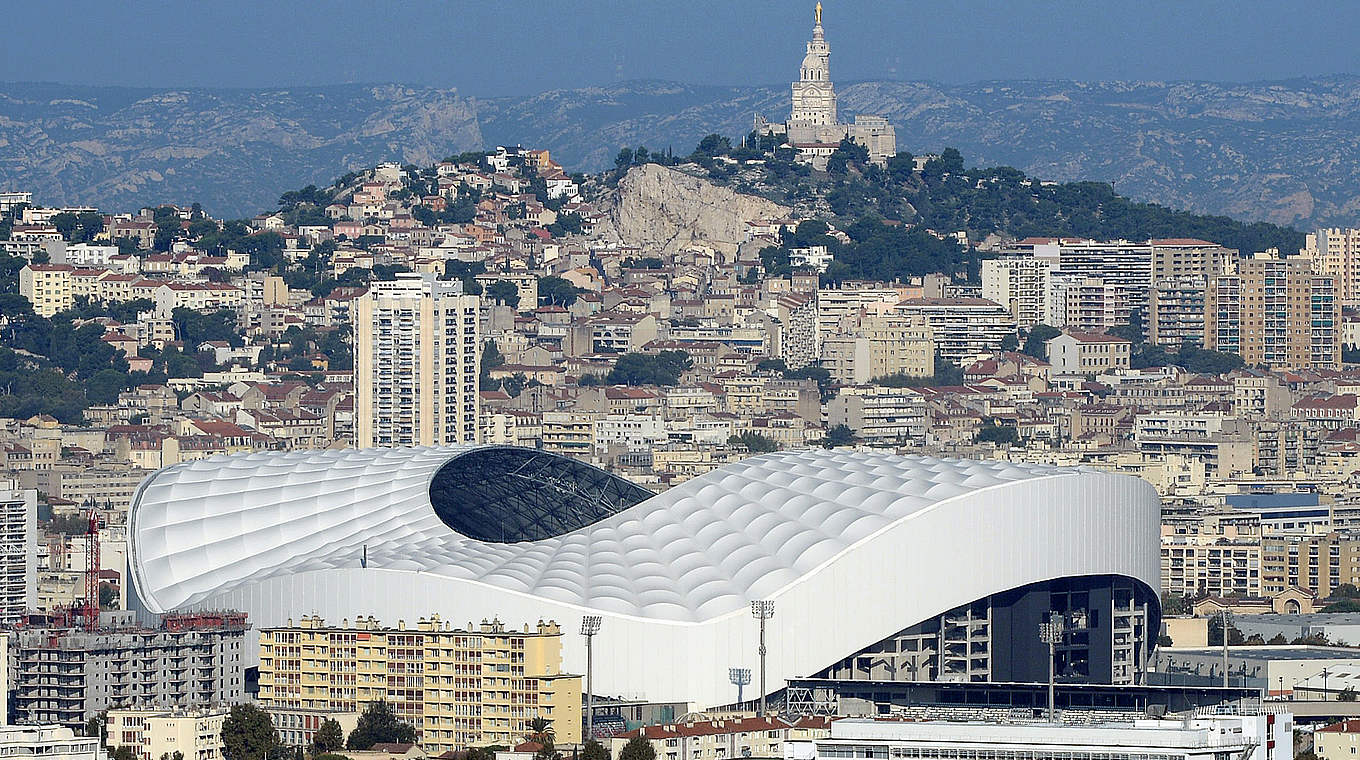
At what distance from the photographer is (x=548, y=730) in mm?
58562

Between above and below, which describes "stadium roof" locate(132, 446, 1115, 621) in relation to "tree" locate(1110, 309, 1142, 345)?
below

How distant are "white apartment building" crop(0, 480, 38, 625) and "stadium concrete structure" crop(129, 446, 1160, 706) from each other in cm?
1270

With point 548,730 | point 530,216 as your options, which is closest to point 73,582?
point 548,730

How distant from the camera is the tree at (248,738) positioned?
2266 inches

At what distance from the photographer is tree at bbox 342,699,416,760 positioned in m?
58.8

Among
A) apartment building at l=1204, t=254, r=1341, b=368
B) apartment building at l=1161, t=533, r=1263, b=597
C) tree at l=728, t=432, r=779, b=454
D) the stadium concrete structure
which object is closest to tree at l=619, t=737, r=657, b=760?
the stadium concrete structure

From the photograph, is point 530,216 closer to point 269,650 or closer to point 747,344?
point 747,344

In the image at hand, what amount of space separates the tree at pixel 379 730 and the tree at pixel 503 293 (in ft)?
324

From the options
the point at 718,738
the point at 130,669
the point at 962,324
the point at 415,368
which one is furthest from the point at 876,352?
the point at 718,738

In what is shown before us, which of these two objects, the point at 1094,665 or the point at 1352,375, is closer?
the point at 1094,665

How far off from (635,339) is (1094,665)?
90.6 metres

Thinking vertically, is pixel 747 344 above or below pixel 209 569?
above

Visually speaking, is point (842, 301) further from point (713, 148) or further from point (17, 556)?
point (17, 556)

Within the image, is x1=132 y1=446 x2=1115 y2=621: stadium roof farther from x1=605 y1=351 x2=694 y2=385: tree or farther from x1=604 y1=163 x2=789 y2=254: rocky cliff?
x1=604 y1=163 x2=789 y2=254: rocky cliff
